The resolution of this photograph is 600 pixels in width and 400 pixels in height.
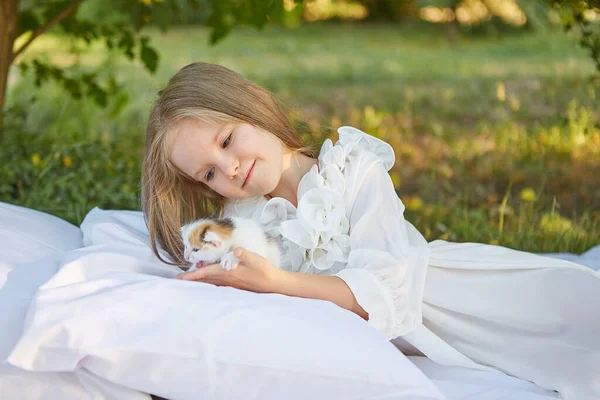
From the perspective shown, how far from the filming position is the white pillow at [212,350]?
176 cm

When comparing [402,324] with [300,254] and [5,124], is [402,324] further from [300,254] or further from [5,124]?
[5,124]

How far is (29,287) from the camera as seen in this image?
2.05 metres

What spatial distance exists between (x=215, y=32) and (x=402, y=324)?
6.99ft

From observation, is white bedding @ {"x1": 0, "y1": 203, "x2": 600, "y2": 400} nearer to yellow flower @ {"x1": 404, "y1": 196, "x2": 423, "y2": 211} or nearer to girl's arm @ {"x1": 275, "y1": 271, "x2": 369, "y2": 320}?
girl's arm @ {"x1": 275, "y1": 271, "x2": 369, "y2": 320}

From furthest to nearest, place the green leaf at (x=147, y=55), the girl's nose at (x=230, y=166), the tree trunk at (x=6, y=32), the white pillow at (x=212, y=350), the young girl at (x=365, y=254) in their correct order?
the green leaf at (x=147, y=55) < the tree trunk at (x=6, y=32) < the girl's nose at (x=230, y=166) < the young girl at (x=365, y=254) < the white pillow at (x=212, y=350)

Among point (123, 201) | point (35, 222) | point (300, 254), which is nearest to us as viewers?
point (300, 254)

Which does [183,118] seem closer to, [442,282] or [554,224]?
[442,282]

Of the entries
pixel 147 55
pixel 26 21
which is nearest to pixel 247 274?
pixel 147 55

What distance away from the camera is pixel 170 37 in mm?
12859

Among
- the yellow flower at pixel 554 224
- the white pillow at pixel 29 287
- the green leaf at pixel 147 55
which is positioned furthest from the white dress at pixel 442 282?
the green leaf at pixel 147 55

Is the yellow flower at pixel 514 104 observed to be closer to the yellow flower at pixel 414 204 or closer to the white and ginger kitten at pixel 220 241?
the yellow flower at pixel 414 204

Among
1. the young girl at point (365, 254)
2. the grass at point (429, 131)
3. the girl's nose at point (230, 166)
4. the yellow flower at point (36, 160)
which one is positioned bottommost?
the grass at point (429, 131)

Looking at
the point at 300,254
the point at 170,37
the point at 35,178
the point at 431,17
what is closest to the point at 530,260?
the point at 300,254

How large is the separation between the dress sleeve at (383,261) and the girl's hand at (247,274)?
7.8 inches
